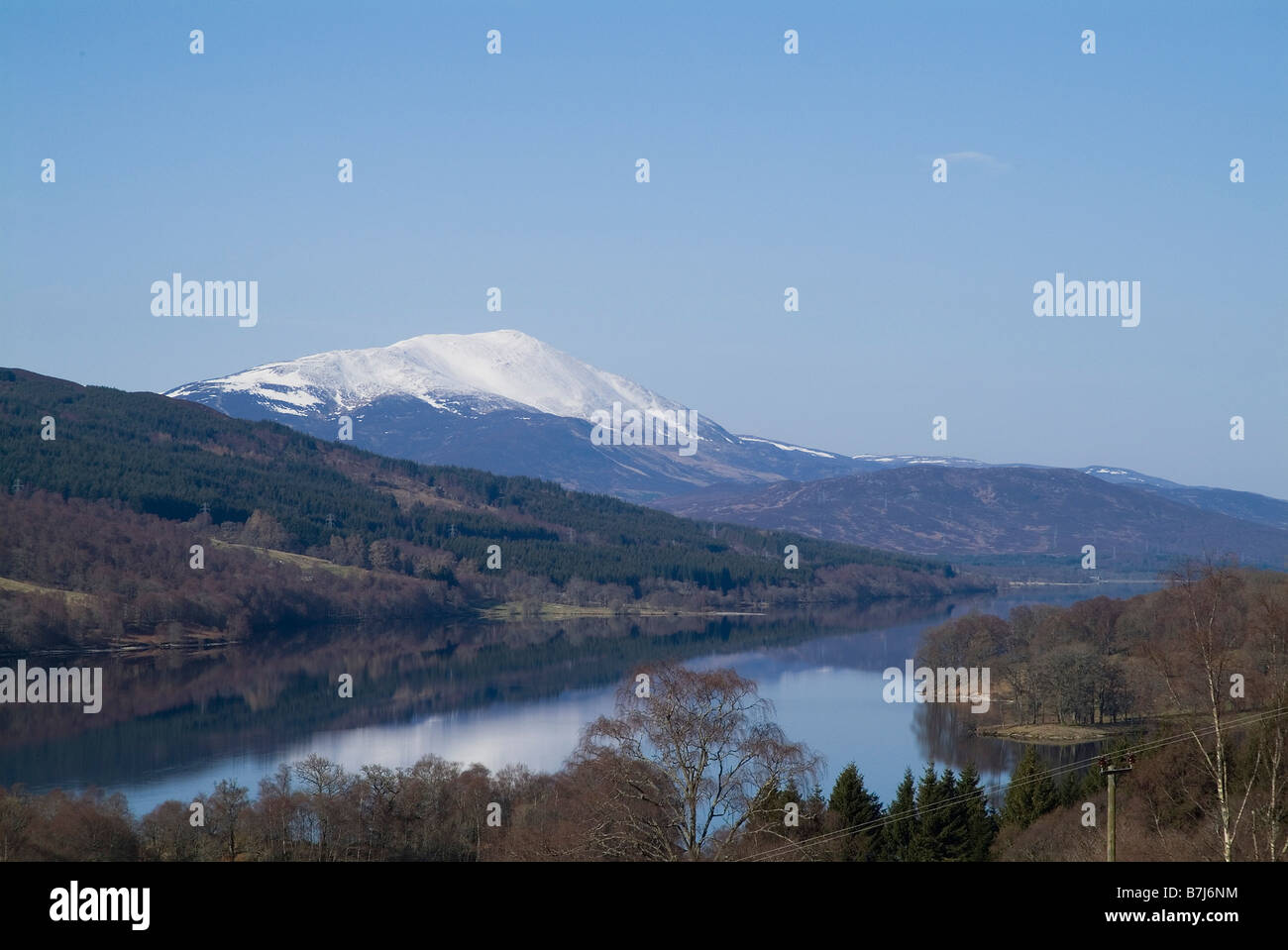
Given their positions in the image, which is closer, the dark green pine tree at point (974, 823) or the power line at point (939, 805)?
the power line at point (939, 805)

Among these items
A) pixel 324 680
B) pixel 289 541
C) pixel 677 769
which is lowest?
pixel 324 680

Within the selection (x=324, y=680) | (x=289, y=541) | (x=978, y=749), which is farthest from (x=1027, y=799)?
(x=289, y=541)

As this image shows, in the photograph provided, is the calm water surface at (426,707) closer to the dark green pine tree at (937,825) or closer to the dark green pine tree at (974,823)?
the dark green pine tree at (974,823)

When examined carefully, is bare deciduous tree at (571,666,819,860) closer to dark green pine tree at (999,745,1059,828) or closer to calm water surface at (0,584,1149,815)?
dark green pine tree at (999,745,1059,828)

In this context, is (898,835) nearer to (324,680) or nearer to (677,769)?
(677,769)

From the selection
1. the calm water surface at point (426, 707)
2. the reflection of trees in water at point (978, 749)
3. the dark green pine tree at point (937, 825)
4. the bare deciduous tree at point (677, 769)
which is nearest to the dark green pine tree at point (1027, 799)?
the dark green pine tree at point (937, 825)
